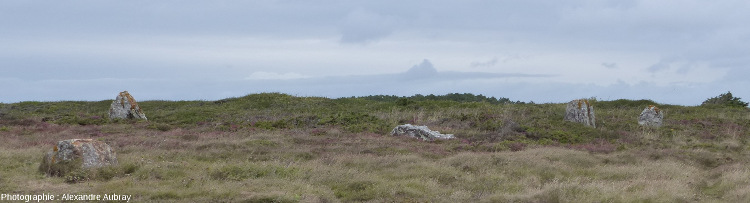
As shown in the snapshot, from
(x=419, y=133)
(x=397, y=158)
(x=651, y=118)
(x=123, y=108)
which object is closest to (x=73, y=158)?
(x=397, y=158)

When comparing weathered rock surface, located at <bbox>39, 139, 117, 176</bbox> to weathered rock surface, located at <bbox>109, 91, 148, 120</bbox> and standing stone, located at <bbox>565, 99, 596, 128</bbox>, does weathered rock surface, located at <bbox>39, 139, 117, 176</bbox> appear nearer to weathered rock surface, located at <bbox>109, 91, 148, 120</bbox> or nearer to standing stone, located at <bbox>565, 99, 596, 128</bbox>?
weathered rock surface, located at <bbox>109, 91, 148, 120</bbox>

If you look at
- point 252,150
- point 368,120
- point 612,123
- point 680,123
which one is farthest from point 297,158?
point 680,123

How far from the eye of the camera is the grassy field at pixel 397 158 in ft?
51.5

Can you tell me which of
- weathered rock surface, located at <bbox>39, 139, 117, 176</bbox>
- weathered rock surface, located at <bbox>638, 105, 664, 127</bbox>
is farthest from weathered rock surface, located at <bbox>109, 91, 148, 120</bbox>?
weathered rock surface, located at <bbox>638, 105, 664, 127</bbox>

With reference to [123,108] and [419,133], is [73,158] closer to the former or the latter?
[419,133]

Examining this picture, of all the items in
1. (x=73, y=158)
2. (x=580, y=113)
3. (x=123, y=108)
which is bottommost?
(x=73, y=158)

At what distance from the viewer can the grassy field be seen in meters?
15.7

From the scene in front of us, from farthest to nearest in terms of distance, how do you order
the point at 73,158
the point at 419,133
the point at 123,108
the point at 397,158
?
1. the point at 123,108
2. the point at 419,133
3. the point at 397,158
4. the point at 73,158

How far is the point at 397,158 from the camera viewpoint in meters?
21.0

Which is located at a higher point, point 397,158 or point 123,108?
point 123,108

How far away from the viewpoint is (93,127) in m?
32.7

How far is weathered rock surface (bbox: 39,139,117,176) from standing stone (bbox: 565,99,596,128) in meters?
25.3

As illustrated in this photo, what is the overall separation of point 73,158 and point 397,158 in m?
9.88

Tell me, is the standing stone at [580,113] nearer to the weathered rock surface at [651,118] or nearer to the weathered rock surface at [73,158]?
the weathered rock surface at [651,118]
